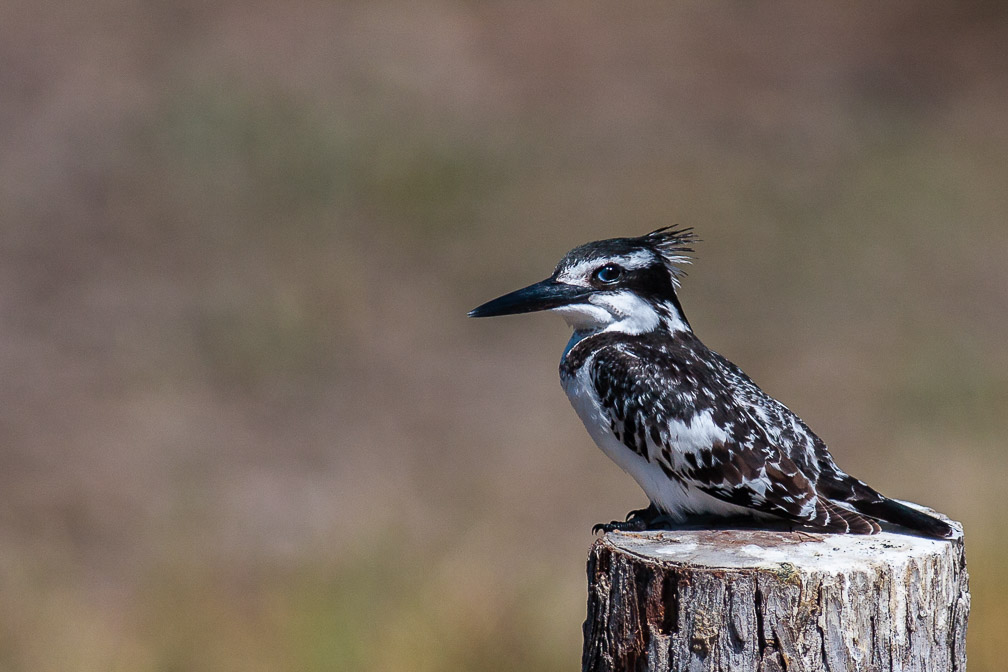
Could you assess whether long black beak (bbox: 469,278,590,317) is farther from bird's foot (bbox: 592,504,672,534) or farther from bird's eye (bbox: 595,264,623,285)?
bird's foot (bbox: 592,504,672,534)

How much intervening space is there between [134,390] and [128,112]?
3.67 meters

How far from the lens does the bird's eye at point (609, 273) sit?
4.35 m

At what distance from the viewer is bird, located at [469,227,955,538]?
3.65 metres

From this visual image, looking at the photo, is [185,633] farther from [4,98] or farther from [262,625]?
[4,98]

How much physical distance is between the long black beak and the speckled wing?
0.81 ft

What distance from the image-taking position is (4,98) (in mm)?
11531

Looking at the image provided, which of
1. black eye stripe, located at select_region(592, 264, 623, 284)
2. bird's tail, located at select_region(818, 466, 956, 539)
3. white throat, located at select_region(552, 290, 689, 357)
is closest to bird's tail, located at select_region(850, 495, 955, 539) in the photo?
bird's tail, located at select_region(818, 466, 956, 539)

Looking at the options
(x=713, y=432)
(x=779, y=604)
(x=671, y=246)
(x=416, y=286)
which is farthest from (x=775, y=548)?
(x=416, y=286)

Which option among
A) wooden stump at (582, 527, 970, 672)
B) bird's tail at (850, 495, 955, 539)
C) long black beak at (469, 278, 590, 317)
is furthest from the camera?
long black beak at (469, 278, 590, 317)

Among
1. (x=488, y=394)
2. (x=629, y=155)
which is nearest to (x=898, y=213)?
(x=629, y=155)

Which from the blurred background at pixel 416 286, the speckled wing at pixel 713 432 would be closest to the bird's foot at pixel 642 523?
the speckled wing at pixel 713 432

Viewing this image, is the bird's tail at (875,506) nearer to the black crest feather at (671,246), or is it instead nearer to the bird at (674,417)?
the bird at (674,417)

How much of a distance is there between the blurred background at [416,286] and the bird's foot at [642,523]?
1544 millimetres

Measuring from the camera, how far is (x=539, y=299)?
4.30m
